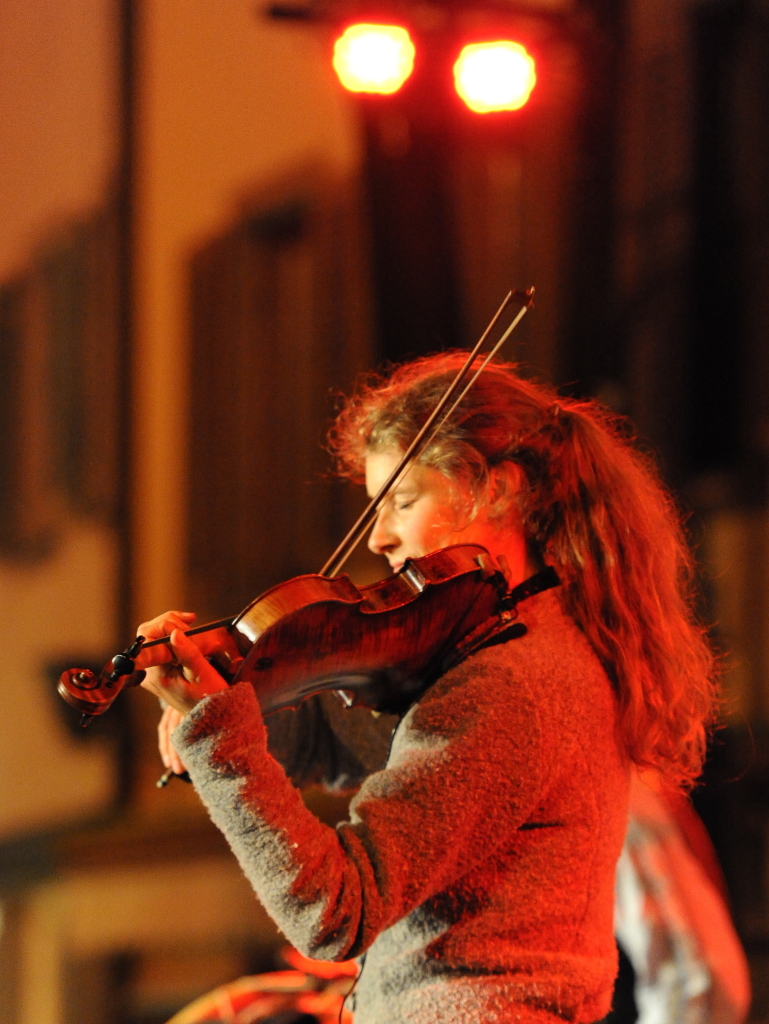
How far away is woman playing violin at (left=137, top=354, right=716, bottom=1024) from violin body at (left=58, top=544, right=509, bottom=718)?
4 centimetres

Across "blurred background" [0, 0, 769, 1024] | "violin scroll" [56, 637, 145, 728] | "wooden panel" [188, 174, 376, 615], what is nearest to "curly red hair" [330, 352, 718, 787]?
"violin scroll" [56, 637, 145, 728]

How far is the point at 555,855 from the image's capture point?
1.11 m

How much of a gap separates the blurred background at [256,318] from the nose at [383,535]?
130cm

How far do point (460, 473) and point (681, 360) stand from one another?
3131mm

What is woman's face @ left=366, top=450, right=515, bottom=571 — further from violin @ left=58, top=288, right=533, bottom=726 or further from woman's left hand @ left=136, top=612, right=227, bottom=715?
woman's left hand @ left=136, top=612, right=227, bottom=715

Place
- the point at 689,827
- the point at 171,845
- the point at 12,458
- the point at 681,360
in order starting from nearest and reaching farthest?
1. the point at 689,827
2. the point at 12,458
3. the point at 171,845
4. the point at 681,360

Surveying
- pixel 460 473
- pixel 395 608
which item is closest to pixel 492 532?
pixel 460 473

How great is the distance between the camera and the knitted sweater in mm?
954

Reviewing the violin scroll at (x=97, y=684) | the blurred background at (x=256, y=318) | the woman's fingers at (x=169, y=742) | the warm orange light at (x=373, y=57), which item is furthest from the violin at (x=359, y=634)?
the warm orange light at (x=373, y=57)

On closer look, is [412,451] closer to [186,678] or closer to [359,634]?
[359,634]

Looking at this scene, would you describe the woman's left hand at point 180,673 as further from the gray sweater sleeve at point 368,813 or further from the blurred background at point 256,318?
the blurred background at point 256,318

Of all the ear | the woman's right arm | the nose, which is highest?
the ear

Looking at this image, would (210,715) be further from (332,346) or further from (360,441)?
(332,346)

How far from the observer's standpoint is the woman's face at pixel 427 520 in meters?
1.23
